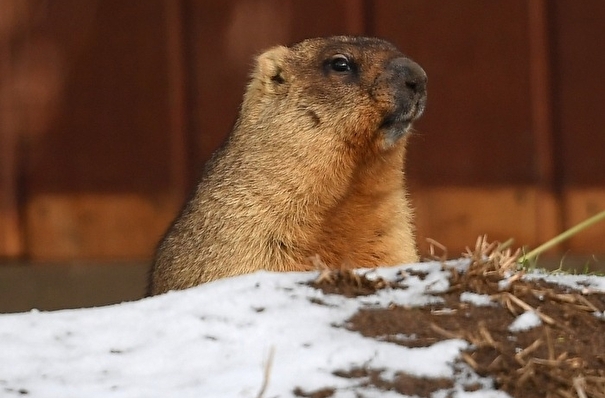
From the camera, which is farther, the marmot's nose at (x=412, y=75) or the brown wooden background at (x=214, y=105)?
the brown wooden background at (x=214, y=105)

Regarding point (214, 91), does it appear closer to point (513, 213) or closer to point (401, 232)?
point (513, 213)

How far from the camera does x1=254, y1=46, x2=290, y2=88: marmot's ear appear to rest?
539 cm

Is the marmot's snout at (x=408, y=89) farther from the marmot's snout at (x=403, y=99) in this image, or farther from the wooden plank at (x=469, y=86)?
the wooden plank at (x=469, y=86)

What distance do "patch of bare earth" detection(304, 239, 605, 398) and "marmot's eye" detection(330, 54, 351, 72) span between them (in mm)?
1744

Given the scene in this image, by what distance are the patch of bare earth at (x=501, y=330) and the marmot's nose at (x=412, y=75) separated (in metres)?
1.45

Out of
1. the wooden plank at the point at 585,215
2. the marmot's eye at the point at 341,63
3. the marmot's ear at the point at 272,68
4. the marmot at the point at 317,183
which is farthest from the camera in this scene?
the wooden plank at the point at 585,215

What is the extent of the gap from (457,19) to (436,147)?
813 millimetres

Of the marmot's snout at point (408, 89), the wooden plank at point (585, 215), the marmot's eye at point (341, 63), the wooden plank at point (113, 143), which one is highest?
the marmot's eye at point (341, 63)

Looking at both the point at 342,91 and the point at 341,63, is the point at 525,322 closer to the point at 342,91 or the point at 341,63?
the point at 342,91

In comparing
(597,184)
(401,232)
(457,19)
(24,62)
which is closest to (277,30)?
(457,19)

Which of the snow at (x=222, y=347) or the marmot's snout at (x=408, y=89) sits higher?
the marmot's snout at (x=408, y=89)

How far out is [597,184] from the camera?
24.1ft

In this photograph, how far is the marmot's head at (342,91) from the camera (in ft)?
16.1

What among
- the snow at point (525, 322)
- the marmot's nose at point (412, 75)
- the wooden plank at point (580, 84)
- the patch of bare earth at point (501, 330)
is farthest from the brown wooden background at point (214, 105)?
the snow at point (525, 322)
